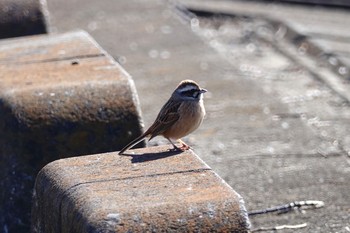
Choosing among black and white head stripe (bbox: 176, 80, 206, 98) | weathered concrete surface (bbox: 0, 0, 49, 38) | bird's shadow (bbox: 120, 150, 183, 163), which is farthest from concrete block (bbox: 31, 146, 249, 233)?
weathered concrete surface (bbox: 0, 0, 49, 38)

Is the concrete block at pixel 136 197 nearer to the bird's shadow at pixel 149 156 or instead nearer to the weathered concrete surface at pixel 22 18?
the bird's shadow at pixel 149 156

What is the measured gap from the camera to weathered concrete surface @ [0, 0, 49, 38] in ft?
25.5

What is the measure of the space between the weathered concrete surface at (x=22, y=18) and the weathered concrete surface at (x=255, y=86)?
942mm

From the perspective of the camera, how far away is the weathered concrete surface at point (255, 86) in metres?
6.27

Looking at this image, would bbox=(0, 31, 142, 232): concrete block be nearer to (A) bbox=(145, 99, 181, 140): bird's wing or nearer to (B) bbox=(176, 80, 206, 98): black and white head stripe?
(A) bbox=(145, 99, 181, 140): bird's wing

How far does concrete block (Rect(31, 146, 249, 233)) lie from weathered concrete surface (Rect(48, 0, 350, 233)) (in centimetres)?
138

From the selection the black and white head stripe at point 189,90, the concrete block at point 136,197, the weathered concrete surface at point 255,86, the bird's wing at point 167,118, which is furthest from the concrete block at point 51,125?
the weathered concrete surface at point 255,86

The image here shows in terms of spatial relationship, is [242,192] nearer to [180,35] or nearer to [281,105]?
[281,105]

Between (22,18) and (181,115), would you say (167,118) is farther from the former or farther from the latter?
(22,18)

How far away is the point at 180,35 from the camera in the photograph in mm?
9422

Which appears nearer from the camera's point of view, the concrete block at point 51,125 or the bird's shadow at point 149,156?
the bird's shadow at point 149,156

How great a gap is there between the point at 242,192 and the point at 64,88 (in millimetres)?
1365

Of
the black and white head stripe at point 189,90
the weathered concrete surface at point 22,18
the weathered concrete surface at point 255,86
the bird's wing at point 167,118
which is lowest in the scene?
the weathered concrete surface at point 255,86

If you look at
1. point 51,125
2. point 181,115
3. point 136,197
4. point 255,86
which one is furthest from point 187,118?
point 255,86
